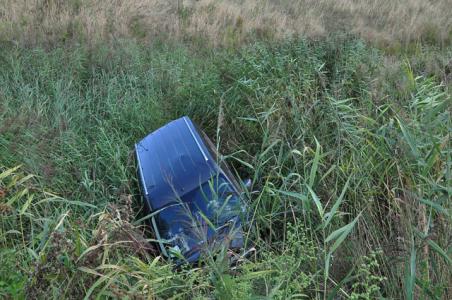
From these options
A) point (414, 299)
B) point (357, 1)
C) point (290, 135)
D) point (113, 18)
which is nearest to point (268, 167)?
point (290, 135)

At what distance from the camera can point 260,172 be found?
3689 mm

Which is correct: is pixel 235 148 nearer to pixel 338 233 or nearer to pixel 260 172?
pixel 260 172

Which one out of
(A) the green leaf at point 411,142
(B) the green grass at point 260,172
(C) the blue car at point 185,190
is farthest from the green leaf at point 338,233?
(A) the green leaf at point 411,142

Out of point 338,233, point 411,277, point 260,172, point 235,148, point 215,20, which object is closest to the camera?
point 411,277

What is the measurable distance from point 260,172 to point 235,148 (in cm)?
101

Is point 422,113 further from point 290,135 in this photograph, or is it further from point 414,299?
point 414,299

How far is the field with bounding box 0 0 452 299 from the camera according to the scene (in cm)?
242

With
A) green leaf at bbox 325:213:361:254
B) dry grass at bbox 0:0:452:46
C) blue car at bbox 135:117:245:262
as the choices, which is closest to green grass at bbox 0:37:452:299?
green leaf at bbox 325:213:361:254

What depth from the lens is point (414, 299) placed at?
7.85ft

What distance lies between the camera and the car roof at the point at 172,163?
3.86 metres

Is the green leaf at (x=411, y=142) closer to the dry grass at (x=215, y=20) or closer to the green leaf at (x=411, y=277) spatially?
the green leaf at (x=411, y=277)

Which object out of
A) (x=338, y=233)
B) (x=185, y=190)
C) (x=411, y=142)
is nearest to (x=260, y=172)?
(x=185, y=190)

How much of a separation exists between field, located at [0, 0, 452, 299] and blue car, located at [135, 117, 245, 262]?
166mm

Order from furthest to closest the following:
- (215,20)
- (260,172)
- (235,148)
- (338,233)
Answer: (215,20)
(235,148)
(260,172)
(338,233)
